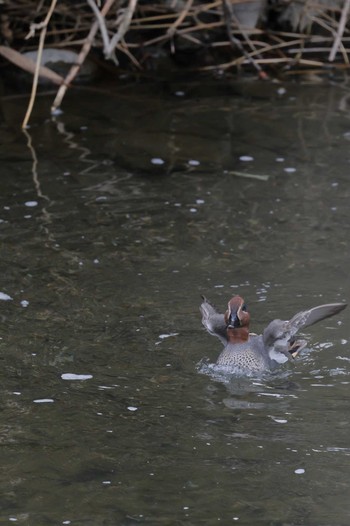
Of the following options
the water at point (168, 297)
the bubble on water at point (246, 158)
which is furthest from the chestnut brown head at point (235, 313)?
the bubble on water at point (246, 158)

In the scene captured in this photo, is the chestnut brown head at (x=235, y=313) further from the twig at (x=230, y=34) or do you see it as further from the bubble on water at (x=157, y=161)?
the twig at (x=230, y=34)

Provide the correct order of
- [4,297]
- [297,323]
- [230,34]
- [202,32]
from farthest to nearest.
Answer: [202,32], [230,34], [4,297], [297,323]

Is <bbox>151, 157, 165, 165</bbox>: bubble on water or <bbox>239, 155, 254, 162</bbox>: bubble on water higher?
<bbox>239, 155, 254, 162</bbox>: bubble on water

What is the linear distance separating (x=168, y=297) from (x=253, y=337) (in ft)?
3.45

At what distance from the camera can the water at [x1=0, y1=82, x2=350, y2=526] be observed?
5414 millimetres

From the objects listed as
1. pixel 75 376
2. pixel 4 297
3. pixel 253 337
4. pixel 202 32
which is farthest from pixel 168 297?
pixel 202 32

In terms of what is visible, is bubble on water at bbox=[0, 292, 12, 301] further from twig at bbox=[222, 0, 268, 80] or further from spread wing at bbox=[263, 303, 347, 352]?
twig at bbox=[222, 0, 268, 80]

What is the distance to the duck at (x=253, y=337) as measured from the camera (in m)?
6.55

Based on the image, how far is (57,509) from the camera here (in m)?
5.18

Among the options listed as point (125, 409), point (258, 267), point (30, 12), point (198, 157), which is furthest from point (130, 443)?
point (30, 12)

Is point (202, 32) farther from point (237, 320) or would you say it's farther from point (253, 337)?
point (237, 320)

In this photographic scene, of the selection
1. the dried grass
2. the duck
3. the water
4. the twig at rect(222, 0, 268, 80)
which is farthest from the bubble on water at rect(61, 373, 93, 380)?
the twig at rect(222, 0, 268, 80)

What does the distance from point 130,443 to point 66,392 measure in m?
0.75

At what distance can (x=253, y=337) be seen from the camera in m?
6.96
